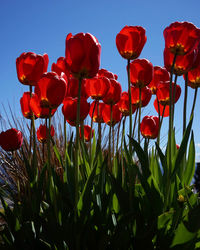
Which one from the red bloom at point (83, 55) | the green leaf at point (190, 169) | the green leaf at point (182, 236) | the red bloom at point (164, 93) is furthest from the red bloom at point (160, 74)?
the green leaf at point (182, 236)

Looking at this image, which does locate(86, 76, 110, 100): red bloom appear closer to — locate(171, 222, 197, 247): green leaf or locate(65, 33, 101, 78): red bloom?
locate(65, 33, 101, 78): red bloom

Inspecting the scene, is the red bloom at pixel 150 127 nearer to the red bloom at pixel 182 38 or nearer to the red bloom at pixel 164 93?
the red bloom at pixel 164 93

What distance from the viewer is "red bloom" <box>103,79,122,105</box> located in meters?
1.10

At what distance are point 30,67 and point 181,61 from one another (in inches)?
20.7

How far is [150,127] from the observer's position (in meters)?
1.35

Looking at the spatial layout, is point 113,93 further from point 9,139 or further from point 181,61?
point 9,139

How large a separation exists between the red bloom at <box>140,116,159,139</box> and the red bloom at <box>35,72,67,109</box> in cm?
61

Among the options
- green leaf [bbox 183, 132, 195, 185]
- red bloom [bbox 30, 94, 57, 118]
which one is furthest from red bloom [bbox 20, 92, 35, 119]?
green leaf [bbox 183, 132, 195, 185]

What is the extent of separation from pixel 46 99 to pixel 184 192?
551 millimetres

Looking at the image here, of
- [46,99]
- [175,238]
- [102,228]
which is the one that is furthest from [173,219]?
[46,99]


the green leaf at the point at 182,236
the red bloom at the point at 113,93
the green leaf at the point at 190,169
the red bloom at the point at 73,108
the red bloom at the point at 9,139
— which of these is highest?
the red bloom at the point at 113,93

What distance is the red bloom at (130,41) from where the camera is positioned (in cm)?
95

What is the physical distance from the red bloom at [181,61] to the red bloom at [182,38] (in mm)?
51

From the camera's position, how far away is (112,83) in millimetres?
1117
